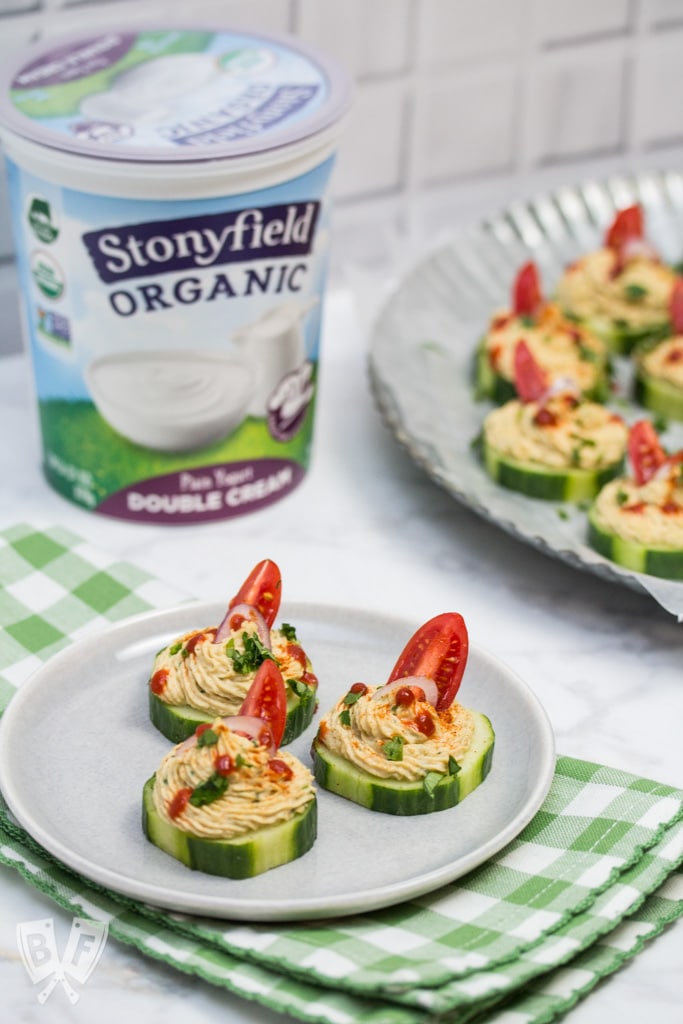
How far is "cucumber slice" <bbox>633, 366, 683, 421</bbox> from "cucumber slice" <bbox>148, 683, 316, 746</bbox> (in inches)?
31.9

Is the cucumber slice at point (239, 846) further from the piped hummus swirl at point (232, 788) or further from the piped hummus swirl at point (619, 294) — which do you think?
the piped hummus swirl at point (619, 294)

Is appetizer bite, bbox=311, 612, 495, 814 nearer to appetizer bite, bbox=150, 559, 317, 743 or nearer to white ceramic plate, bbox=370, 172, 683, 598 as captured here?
appetizer bite, bbox=150, 559, 317, 743

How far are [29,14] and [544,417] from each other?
791 mm

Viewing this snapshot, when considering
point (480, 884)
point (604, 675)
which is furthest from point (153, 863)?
point (604, 675)

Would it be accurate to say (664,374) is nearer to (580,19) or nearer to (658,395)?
(658,395)

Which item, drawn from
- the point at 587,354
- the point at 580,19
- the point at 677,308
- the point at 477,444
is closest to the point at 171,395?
the point at 477,444

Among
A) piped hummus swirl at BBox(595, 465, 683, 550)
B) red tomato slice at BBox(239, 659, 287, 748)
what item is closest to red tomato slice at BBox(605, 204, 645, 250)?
piped hummus swirl at BBox(595, 465, 683, 550)

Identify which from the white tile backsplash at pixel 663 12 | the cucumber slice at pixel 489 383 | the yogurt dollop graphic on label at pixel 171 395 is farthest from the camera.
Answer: the white tile backsplash at pixel 663 12

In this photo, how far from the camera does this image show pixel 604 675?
1481 mm

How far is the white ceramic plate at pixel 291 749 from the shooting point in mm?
1113

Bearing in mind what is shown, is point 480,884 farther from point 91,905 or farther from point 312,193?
point 312,193

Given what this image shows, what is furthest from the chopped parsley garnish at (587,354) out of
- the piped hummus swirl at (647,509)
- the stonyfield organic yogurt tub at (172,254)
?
the stonyfield organic yogurt tub at (172,254)

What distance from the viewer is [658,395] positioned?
193 cm

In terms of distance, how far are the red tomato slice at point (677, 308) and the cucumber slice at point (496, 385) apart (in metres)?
0.13
